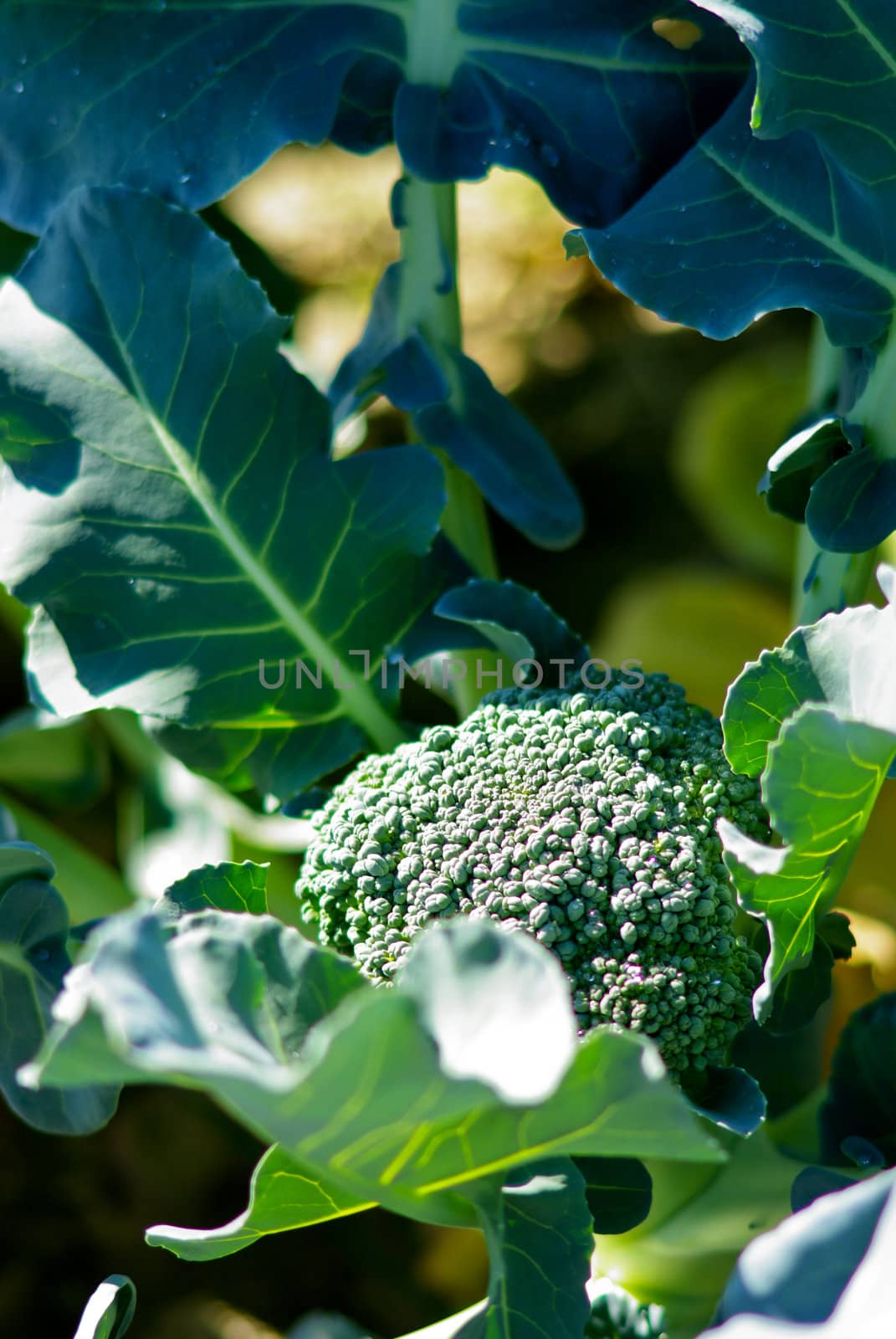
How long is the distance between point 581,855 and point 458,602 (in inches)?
5.8

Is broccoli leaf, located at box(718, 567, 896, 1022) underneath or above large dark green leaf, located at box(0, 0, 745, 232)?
underneath

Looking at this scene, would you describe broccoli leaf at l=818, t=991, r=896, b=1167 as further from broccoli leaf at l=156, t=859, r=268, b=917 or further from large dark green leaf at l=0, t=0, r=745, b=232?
large dark green leaf at l=0, t=0, r=745, b=232

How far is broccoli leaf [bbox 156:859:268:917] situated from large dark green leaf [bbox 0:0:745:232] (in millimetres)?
332

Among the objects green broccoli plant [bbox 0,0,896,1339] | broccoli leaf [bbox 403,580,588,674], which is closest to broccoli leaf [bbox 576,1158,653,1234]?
green broccoli plant [bbox 0,0,896,1339]

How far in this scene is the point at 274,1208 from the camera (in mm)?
390

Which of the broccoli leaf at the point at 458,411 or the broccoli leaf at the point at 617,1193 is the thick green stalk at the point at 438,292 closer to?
the broccoli leaf at the point at 458,411

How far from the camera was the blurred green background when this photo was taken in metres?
0.85

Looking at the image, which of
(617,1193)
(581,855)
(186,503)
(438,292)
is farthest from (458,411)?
(617,1193)

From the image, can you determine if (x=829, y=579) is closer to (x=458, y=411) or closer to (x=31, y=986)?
(x=458, y=411)

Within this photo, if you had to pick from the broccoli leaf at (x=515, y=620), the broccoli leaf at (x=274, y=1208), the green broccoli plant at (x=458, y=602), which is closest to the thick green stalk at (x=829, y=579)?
the green broccoli plant at (x=458, y=602)

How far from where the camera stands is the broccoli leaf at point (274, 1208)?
0.38m

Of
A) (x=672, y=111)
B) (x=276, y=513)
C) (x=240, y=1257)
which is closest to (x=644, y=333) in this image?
(x=672, y=111)

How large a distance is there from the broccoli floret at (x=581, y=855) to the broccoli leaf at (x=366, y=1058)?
0.38 feet

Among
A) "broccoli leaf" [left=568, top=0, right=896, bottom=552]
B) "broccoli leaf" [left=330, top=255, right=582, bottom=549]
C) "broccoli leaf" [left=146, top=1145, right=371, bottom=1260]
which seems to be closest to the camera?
"broccoli leaf" [left=146, top=1145, right=371, bottom=1260]
